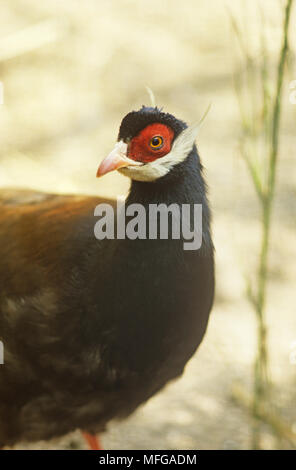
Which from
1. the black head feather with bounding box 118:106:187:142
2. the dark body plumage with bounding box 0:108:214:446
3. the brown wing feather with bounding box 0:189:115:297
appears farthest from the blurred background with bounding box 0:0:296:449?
the black head feather with bounding box 118:106:187:142

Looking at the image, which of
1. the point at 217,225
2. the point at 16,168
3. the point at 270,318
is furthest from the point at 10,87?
the point at 270,318

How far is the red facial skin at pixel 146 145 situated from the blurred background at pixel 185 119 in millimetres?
967

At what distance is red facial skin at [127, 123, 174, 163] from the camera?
221 centimetres

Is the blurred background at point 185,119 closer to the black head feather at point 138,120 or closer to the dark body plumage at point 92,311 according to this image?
the dark body plumage at point 92,311

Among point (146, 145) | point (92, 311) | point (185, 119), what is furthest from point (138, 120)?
point (185, 119)

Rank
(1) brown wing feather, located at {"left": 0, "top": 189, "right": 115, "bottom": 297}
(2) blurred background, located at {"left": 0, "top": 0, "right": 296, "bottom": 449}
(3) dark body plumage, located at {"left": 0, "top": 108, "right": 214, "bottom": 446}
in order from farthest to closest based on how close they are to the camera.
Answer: (2) blurred background, located at {"left": 0, "top": 0, "right": 296, "bottom": 449} → (1) brown wing feather, located at {"left": 0, "top": 189, "right": 115, "bottom": 297} → (3) dark body plumage, located at {"left": 0, "top": 108, "right": 214, "bottom": 446}

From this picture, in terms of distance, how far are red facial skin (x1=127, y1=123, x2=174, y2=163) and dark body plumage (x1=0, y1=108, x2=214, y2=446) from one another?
33 millimetres

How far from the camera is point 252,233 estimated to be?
484 cm

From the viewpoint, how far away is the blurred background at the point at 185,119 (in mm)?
3568

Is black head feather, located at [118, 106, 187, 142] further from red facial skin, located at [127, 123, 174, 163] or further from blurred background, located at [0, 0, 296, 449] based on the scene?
blurred background, located at [0, 0, 296, 449]

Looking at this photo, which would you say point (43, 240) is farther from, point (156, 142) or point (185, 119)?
point (185, 119)

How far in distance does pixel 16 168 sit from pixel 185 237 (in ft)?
10.8

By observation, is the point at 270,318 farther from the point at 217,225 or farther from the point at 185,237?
the point at 185,237

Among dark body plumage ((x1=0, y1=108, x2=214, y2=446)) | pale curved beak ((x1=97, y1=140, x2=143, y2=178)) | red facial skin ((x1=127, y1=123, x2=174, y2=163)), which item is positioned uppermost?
red facial skin ((x1=127, y1=123, x2=174, y2=163))
